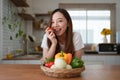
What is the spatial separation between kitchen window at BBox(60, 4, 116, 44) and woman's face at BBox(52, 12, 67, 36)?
3.02 metres

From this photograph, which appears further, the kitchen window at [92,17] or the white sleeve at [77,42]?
the kitchen window at [92,17]

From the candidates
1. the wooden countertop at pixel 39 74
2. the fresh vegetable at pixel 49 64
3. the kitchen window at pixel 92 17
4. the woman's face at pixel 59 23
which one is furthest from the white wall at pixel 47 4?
the fresh vegetable at pixel 49 64

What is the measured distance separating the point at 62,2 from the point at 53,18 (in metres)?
3.11

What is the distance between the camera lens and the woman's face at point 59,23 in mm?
1448

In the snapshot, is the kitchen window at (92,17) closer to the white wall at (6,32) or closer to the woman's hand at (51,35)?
the white wall at (6,32)

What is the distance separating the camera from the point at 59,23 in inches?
57.2

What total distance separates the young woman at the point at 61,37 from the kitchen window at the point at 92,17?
2.87 m

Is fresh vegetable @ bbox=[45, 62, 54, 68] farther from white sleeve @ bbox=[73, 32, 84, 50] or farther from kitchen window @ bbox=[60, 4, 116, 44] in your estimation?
kitchen window @ bbox=[60, 4, 116, 44]

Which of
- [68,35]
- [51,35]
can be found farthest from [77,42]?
[51,35]

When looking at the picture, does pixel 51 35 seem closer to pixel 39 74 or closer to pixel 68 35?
pixel 68 35

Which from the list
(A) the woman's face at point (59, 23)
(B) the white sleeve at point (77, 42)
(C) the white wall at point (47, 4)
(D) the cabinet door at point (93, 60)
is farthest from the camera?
(C) the white wall at point (47, 4)

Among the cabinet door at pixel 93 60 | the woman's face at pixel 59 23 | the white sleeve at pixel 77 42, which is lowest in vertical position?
the cabinet door at pixel 93 60

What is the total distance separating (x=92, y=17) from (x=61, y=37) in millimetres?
3038

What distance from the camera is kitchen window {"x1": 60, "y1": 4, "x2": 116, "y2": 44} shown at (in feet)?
14.8
